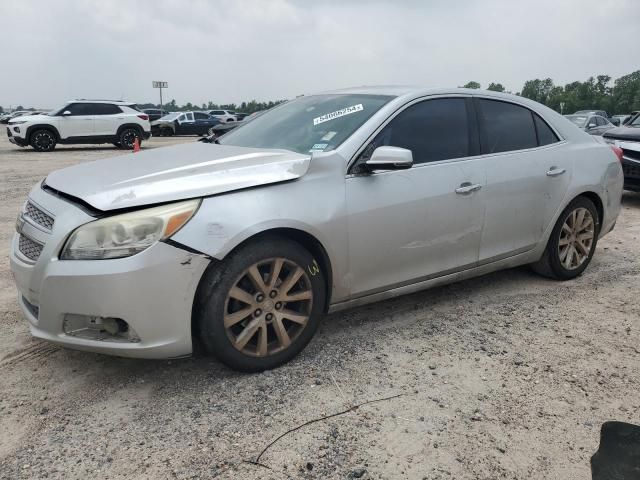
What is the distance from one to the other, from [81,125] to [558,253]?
17.0 meters

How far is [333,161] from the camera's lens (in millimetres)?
3154

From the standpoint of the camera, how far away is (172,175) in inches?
112

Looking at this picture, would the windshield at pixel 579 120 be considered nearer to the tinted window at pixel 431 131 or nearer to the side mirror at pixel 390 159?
the tinted window at pixel 431 131

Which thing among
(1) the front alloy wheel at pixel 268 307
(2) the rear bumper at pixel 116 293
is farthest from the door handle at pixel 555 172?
(2) the rear bumper at pixel 116 293

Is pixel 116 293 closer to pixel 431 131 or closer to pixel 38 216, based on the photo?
pixel 38 216

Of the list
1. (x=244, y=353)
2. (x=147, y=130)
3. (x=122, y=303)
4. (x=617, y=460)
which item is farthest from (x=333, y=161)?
(x=147, y=130)

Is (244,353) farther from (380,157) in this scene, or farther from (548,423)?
(548,423)

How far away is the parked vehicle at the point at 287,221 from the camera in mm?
2578

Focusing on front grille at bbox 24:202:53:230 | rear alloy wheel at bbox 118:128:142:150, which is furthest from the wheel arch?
front grille at bbox 24:202:53:230

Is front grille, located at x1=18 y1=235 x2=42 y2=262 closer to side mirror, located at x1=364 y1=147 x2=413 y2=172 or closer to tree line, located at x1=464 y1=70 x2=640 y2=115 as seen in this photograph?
side mirror, located at x1=364 y1=147 x2=413 y2=172

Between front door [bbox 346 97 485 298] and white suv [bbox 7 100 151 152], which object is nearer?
front door [bbox 346 97 485 298]

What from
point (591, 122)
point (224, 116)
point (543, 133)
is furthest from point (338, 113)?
point (224, 116)

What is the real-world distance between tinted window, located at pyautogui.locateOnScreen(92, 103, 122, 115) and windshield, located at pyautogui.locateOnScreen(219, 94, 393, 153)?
52.0ft

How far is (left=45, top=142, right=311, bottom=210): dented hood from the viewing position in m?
2.65
